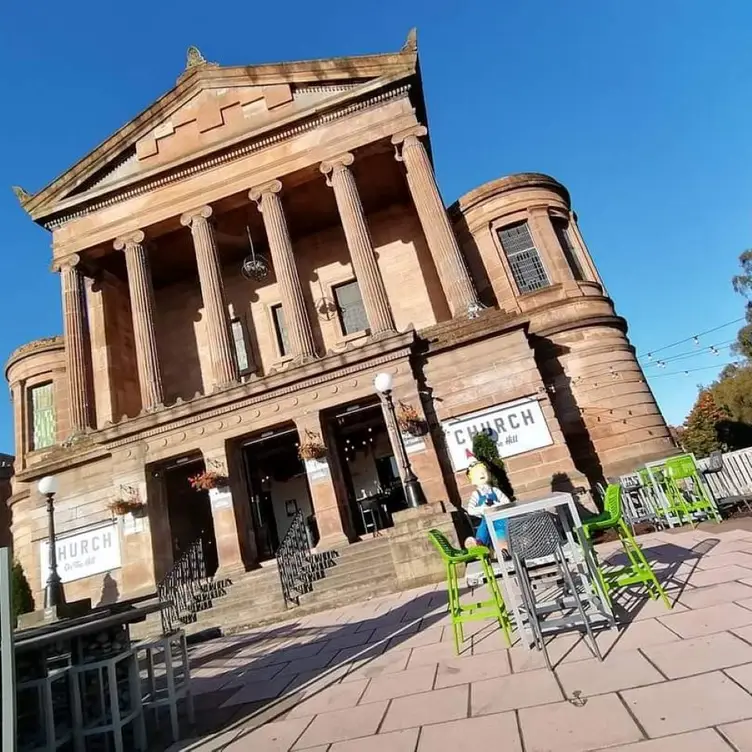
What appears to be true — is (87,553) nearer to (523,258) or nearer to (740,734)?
(740,734)

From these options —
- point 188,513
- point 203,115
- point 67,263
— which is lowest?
point 188,513

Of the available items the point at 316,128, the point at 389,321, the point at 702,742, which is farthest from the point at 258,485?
the point at 702,742

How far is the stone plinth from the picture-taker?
26.6 ft

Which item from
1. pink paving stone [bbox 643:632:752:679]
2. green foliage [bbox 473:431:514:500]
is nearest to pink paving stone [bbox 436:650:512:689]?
pink paving stone [bbox 643:632:752:679]

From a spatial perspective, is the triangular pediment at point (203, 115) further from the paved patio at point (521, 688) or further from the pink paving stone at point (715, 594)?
the pink paving stone at point (715, 594)

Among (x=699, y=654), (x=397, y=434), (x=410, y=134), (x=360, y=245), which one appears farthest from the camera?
(x=410, y=134)

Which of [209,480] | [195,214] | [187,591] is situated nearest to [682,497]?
[187,591]

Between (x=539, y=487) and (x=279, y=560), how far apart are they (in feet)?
19.9

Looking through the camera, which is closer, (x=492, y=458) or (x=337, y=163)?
(x=492, y=458)

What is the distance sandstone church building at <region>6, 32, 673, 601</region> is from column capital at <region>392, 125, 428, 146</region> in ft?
0.30

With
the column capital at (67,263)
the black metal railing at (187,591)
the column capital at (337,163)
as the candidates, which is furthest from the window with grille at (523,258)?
the column capital at (67,263)

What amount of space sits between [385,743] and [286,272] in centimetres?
1329

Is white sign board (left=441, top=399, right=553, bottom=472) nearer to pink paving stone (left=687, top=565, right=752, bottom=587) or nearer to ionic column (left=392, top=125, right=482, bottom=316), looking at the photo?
ionic column (left=392, top=125, right=482, bottom=316)

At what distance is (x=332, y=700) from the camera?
374cm
